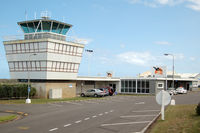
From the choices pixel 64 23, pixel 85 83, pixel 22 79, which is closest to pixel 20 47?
pixel 22 79

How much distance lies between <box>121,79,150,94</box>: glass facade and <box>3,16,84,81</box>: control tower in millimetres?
20215

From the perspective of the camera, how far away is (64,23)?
44281 mm

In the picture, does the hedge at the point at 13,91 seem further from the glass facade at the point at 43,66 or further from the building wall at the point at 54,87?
the glass facade at the point at 43,66

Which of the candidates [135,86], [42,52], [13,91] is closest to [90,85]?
[135,86]

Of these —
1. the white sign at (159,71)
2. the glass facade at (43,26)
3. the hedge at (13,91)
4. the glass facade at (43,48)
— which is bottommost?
the hedge at (13,91)

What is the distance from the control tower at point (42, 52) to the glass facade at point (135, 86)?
66.3 feet

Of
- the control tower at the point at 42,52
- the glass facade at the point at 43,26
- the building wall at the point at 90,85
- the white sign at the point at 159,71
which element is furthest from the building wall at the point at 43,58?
the white sign at the point at 159,71

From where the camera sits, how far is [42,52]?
41.2 metres

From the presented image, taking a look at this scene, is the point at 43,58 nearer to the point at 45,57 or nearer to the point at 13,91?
the point at 45,57

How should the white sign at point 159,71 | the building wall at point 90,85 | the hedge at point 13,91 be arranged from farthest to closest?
the white sign at point 159,71, the building wall at point 90,85, the hedge at point 13,91

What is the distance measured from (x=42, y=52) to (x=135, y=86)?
28.1m

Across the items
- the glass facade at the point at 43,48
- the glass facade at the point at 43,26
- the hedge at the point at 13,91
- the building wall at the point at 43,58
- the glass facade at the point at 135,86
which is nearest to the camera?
the hedge at the point at 13,91

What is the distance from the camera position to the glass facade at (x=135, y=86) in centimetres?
5916

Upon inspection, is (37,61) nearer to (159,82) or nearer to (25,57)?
(25,57)
